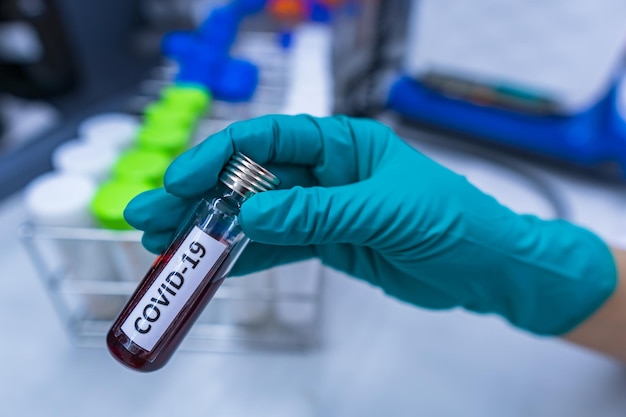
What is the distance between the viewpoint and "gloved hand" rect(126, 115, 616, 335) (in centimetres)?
39

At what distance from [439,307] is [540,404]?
160 millimetres

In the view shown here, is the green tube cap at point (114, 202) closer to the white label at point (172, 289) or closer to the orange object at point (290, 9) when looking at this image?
the white label at point (172, 289)

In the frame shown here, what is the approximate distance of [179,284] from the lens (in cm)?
36

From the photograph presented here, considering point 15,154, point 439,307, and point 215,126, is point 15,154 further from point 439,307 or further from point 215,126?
point 439,307

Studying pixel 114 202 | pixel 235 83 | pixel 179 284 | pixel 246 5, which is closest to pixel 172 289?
pixel 179 284

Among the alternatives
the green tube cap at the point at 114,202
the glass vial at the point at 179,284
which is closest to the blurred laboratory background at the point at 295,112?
the green tube cap at the point at 114,202

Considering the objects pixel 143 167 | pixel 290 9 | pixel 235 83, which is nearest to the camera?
pixel 143 167

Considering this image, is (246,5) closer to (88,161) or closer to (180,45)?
(180,45)

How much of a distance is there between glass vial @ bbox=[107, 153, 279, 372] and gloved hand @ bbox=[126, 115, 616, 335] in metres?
0.02

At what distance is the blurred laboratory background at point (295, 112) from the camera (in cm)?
52

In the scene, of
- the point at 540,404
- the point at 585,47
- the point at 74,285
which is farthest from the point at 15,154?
the point at 585,47

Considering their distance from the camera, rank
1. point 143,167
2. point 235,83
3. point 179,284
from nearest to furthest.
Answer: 1. point 179,284
2. point 143,167
3. point 235,83

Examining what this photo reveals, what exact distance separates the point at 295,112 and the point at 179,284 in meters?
0.30

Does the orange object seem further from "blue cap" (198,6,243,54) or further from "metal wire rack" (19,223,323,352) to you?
"metal wire rack" (19,223,323,352)
